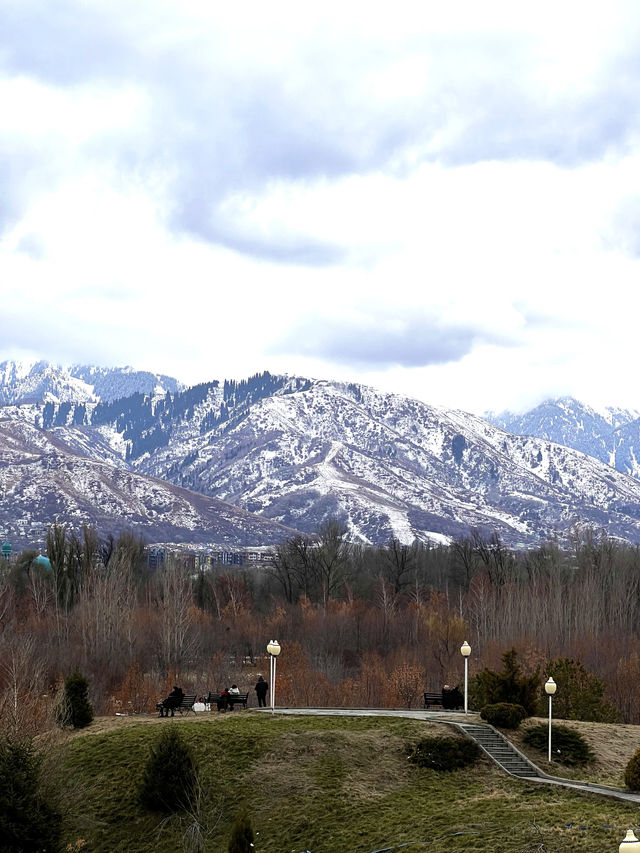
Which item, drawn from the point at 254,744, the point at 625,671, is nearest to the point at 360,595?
the point at 625,671

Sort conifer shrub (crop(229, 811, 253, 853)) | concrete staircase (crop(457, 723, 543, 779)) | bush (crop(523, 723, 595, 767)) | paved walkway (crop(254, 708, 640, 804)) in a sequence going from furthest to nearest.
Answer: bush (crop(523, 723, 595, 767)) → concrete staircase (crop(457, 723, 543, 779)) → paved walkway (crop(254, 708, 640, 804)) → conifer shrub (crop(229, 811, 253, 853))

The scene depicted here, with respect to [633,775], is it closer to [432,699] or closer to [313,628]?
[432,699]

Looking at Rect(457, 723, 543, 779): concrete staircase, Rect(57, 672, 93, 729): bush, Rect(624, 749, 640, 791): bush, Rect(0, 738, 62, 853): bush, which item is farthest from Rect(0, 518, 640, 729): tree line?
Rect(624, 749, 640, 791): bush

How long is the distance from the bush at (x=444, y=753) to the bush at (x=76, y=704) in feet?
56.5

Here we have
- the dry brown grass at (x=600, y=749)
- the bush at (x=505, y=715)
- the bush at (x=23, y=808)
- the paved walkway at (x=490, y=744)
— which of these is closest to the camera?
the bush at (x=23, y=808)

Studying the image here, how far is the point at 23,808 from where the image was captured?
90.8 ft

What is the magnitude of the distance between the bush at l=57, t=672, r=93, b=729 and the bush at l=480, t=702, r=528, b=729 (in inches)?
A: 782

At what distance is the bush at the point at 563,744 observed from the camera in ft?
135

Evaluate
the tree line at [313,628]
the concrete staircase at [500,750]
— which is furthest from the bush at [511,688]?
the tree line at [313,628]

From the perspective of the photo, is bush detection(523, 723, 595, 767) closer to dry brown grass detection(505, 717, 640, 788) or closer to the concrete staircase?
dry brown grass detection(505, 717, 640, 788)

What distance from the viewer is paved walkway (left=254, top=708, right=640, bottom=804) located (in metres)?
35.0

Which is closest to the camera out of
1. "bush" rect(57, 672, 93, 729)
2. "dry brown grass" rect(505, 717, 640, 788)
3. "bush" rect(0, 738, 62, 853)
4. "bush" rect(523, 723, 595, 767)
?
"bush" rect(0, 738, 62, 853)

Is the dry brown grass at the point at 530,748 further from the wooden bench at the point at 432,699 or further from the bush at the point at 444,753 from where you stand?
the wooden bench at the point at 432,699

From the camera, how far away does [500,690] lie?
46938 millimetres
